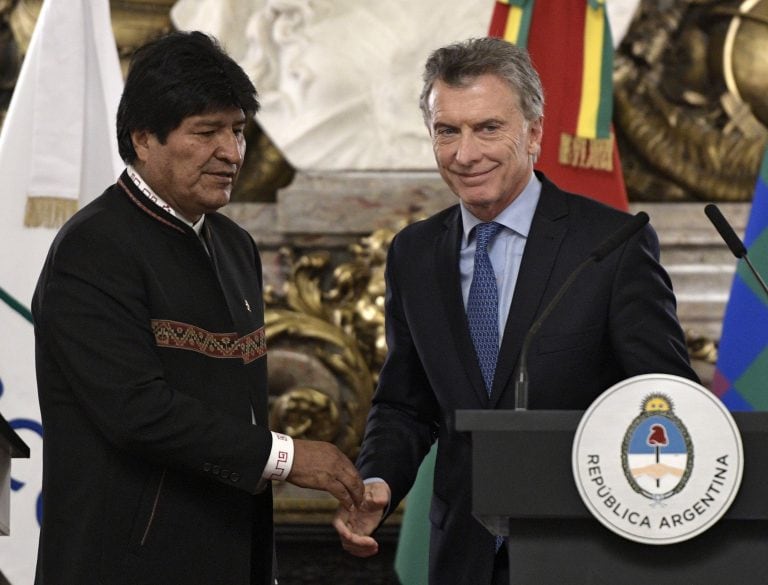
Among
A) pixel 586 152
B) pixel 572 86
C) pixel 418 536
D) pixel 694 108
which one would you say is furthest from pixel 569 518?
pixel 694 108

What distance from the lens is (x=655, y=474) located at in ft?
5.92

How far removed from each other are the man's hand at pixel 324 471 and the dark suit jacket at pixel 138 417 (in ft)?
0.22

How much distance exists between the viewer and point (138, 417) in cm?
217

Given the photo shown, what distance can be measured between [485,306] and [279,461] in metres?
0.49

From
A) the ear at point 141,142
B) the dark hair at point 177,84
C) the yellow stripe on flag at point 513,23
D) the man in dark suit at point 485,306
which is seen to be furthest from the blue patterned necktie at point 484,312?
the yellow stripe on flag at point 513,23

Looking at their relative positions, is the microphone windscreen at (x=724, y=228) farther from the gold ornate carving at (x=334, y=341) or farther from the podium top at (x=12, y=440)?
the gold ornate carving at (x=334, y=341)

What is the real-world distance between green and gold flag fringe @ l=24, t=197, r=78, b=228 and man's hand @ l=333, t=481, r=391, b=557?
1.58 m

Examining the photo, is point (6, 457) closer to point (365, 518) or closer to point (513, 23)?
point (365, 518)

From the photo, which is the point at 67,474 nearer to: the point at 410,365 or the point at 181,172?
the point at 181,172

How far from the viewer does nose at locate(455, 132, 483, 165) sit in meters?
2.51

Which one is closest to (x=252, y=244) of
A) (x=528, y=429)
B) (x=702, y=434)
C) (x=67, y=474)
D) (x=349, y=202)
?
(x=67, y=474)

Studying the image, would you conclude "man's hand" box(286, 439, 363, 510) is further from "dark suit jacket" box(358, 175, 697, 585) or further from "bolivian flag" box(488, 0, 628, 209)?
"bolivian flag" box(488, 0, 628, 209)

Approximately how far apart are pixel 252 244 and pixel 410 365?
0.38 metres

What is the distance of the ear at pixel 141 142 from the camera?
235 centimetres
